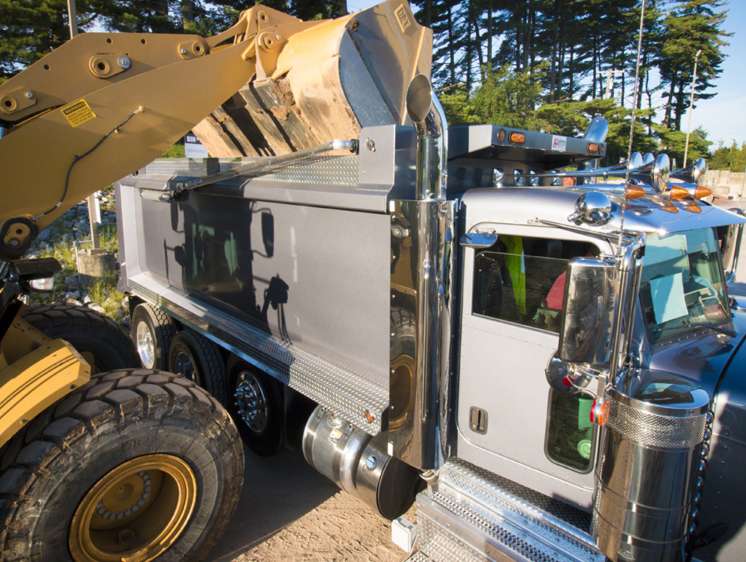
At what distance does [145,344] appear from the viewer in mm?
5660

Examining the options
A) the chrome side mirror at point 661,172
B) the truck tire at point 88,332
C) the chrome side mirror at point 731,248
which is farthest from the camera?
the truck tire at point 88,332

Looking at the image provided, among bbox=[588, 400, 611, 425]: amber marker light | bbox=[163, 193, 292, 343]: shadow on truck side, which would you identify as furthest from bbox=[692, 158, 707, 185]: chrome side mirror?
bbox=[163, 193, 292, 343]: shadow on truck side

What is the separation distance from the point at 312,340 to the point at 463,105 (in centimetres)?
1822

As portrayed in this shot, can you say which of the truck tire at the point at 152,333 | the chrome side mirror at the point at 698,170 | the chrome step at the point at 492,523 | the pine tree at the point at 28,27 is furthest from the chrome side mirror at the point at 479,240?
the pine tree at the point at 28,27

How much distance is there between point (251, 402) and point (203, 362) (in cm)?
65

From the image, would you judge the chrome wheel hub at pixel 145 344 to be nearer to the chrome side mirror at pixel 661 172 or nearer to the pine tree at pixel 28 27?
the chrome side mirror at pixel 661 172

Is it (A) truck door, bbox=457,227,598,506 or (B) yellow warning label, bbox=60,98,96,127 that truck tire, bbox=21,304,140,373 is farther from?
(A) truck door, bbox=457,227,598,506

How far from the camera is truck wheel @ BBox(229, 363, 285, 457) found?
12.2 ft

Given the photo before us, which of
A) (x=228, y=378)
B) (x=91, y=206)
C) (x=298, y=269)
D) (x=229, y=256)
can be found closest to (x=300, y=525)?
(x=228, y=378)

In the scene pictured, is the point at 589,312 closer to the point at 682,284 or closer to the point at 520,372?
the point at 520,372

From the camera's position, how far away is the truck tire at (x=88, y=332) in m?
3.98

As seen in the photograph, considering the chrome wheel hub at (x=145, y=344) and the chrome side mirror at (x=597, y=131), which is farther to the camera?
the chrome wheel hub at (x=145, y=344)

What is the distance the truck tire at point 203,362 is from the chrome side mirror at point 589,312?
313cm

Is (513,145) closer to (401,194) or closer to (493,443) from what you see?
(401,194)
